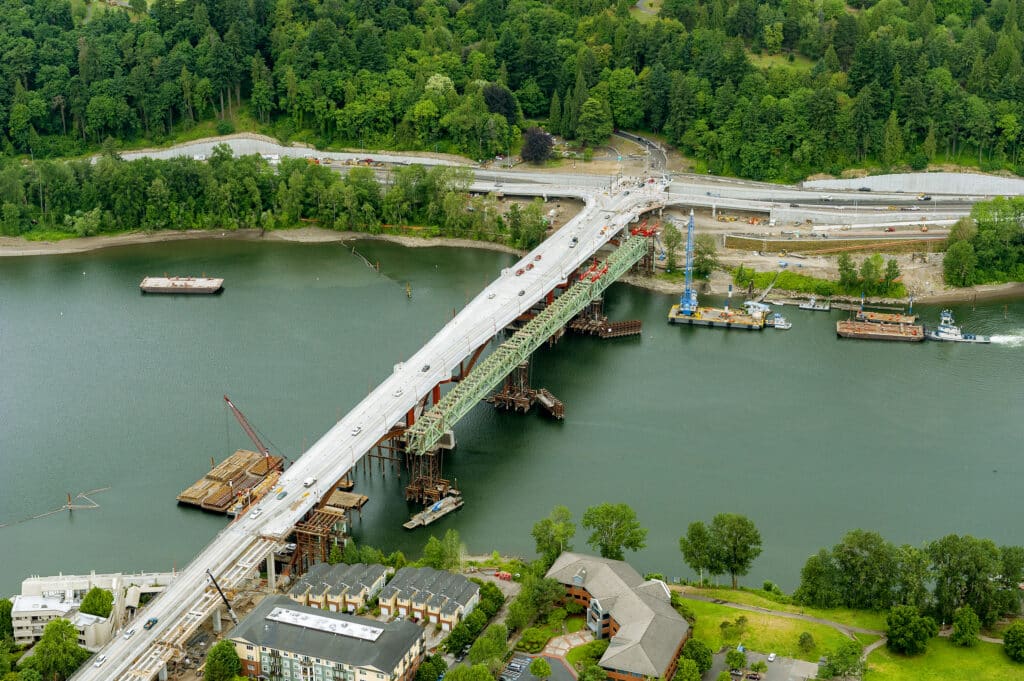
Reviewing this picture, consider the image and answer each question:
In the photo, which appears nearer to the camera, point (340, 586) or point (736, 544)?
point (340, 586)

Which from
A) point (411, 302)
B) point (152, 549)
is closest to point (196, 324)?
point (411, 302)

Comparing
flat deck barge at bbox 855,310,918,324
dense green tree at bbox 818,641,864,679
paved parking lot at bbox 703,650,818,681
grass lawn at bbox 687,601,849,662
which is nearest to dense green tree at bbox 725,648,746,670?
paved parking lot at bbox 703,650,818,681

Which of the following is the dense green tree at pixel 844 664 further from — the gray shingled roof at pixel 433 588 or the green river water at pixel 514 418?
the gray shingled roof at pixel 433 588

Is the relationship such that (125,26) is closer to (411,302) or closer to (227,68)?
(227,68)

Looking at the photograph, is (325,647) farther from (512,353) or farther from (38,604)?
(512,353)

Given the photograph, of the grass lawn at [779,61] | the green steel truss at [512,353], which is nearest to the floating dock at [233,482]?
the green steel truss at [512,353]

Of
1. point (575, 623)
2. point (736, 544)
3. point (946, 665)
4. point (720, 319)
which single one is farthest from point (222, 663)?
point (720, 319)
